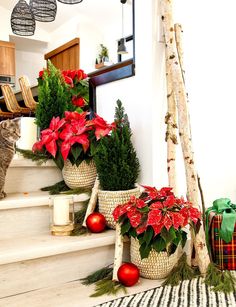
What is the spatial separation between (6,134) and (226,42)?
4.82 feet

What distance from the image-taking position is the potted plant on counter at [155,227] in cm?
151

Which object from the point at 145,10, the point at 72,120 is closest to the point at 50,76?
the point at 72,120

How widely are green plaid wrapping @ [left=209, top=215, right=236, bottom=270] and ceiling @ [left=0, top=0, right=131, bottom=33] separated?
5200 millimetres

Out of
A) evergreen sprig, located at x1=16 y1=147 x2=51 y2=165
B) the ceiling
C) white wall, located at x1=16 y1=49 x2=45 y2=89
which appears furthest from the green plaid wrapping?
white wall, located at x1=16 y1=49 x2=45 y2=89

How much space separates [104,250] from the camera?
176 cm

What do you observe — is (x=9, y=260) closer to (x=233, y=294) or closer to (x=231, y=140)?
(x=233, y=294)

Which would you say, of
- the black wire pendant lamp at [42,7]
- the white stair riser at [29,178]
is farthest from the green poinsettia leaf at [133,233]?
the black wire pendant lamp at [42,7]

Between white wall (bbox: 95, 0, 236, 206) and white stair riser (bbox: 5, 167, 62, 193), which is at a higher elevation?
white wall (bbox: 95, 0, 236, 206)

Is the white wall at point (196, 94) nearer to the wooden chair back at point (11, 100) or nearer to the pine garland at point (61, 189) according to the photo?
the pine garland at point (61, 189)

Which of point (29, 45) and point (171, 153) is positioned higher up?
point (29, 45)

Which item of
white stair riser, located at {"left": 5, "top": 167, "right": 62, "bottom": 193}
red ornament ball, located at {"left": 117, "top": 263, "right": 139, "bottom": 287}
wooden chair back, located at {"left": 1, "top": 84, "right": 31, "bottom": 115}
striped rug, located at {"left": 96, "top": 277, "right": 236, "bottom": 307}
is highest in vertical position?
wooden chair back, located at {"left": 1, "top": 84, "right": 31, "bottom": 115}

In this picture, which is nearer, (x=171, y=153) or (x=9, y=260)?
(x=9, y=260)

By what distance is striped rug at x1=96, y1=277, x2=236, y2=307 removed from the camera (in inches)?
54.7

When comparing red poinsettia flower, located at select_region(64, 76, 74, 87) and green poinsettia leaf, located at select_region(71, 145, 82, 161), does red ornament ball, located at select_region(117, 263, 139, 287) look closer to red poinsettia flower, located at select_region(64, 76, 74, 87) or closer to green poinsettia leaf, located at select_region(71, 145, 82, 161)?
green poinsettia leaf, located at select_region(71, 145, 82, 161)
